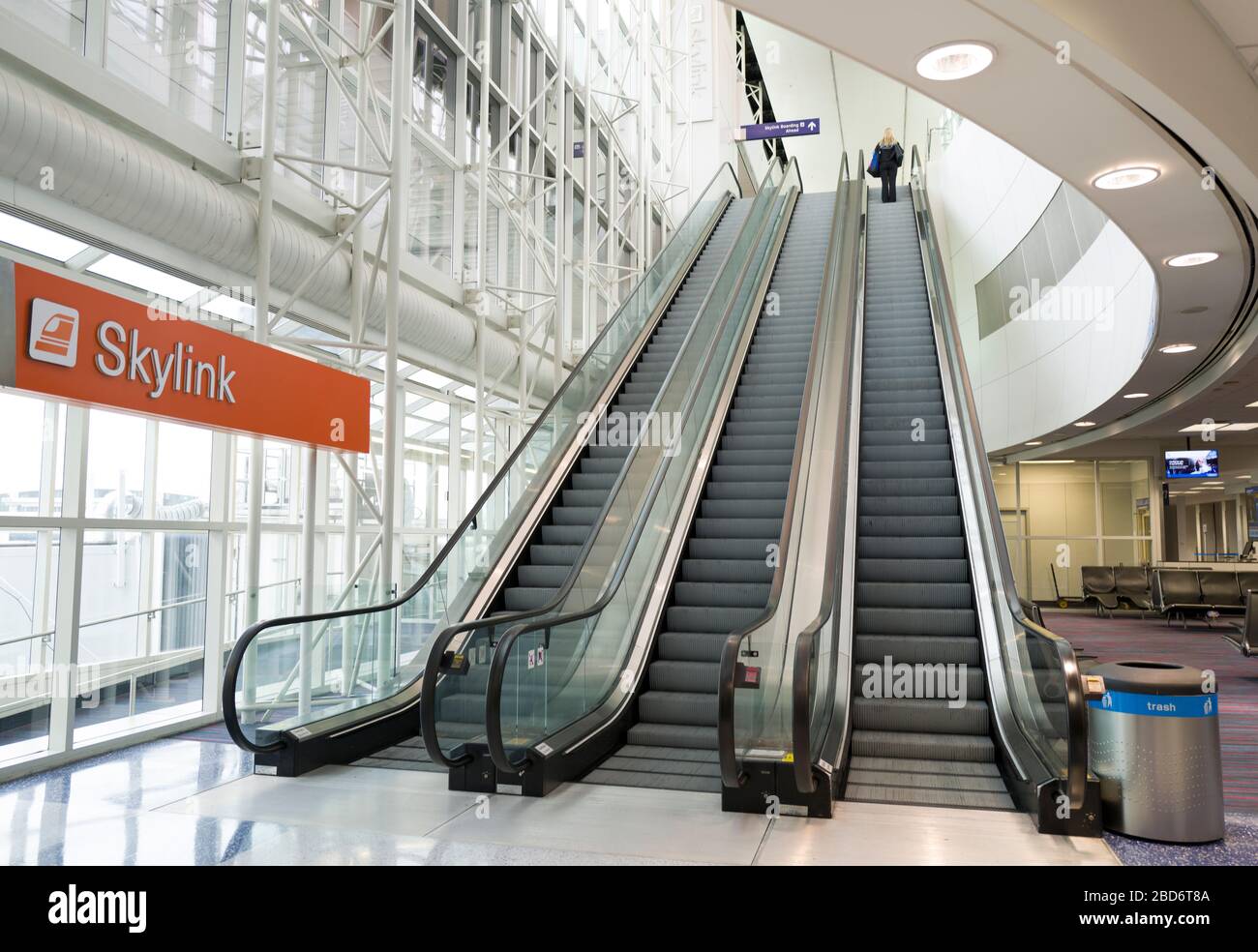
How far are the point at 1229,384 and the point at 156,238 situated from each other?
37.8 ft

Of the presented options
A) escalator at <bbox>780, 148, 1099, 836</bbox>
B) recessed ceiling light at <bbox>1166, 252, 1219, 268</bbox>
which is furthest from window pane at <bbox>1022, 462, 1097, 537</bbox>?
recessed ceiling light at <bbox>1166, 252, 1219, 268</bbox>

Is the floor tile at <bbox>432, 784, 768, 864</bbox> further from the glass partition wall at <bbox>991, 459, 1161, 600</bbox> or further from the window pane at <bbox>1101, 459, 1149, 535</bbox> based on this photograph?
the window pane at <bbox>1101, 459, 1149, 535</bbox>

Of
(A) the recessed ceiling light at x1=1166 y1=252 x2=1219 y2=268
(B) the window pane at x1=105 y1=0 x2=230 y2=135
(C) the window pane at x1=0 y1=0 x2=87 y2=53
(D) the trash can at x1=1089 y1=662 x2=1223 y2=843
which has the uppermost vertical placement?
(B) the window pane at x1=105 y1=0 x2=230 y2=135

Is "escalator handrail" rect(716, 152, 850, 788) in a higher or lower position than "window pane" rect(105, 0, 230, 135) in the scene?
lower

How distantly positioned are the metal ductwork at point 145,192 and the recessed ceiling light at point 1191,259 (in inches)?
260

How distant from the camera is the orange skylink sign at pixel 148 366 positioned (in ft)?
14.1

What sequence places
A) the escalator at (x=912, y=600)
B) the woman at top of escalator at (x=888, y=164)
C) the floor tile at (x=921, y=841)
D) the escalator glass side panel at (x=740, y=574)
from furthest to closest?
1. the woman at top of escalator at (x=888, y=164)
2. the escalator at (x=912, y=600)
3. the escalator glass side panel at (x=740, y=574)
4. the floor tile at (x=921, y=841)

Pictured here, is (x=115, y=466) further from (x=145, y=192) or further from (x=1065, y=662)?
(x=1065, y=662)

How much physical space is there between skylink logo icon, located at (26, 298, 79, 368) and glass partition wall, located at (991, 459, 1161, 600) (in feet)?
58.3

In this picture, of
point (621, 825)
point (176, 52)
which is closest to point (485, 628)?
point (621, 825)

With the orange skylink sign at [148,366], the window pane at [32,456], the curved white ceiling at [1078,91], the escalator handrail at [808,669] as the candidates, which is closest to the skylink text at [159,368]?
the orange skylink sign at [148,366]

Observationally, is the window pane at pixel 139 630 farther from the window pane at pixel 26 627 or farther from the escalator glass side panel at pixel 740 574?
the escalator glass side panel at pixel 740 574

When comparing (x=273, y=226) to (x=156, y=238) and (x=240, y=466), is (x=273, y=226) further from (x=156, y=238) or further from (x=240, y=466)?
(x=240, y=466)
